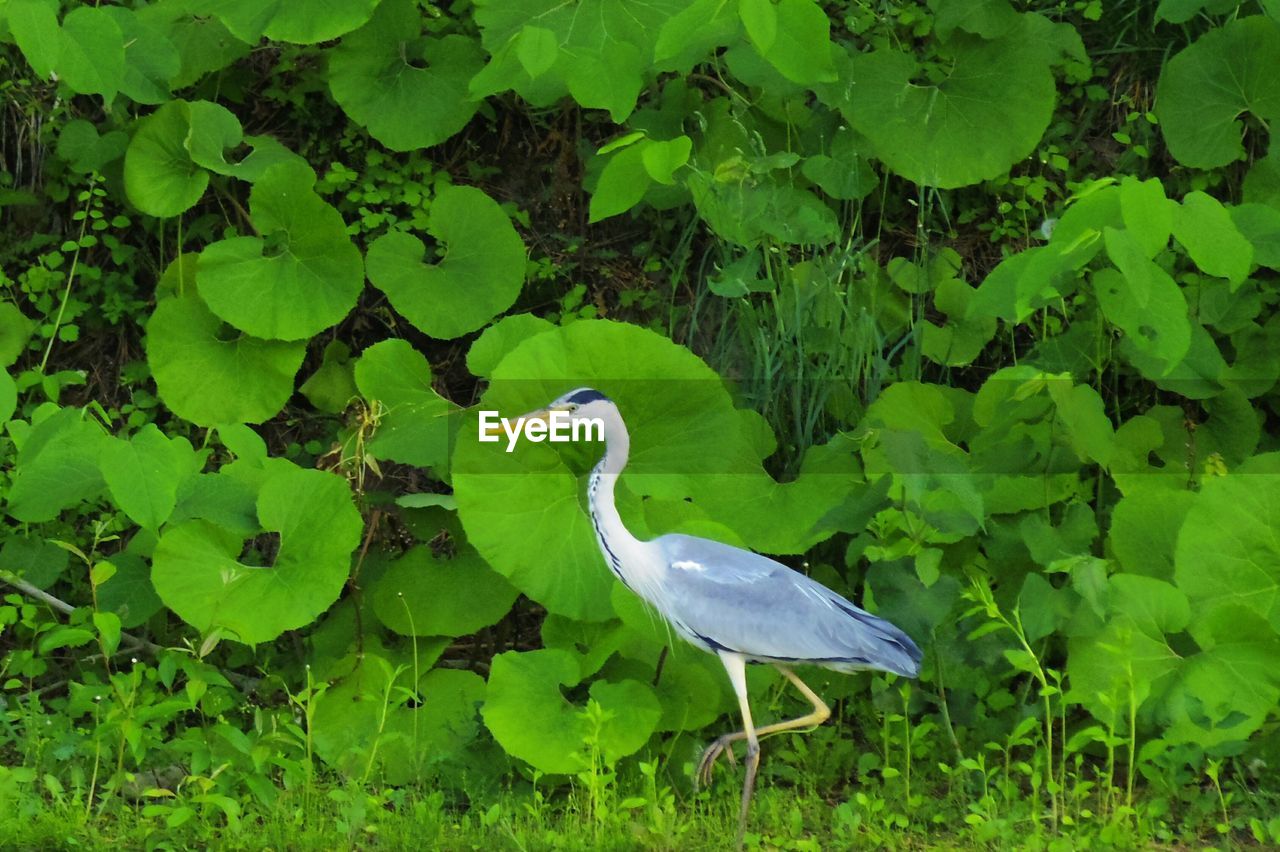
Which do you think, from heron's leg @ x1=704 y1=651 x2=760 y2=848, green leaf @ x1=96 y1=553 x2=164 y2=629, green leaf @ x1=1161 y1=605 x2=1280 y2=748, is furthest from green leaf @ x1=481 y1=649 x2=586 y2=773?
green leaf @ x1=1161 y1=605 x2=1280 y2=748

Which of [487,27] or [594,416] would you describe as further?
[487,27]

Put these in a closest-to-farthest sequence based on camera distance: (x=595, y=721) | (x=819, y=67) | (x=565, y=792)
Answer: (x=595, y=721), (x=565, y=792), (x=819, y=67)

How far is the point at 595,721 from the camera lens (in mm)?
2484

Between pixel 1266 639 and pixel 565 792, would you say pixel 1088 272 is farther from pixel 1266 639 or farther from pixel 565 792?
pixel 565 792

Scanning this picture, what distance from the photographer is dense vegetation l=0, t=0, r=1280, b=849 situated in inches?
104

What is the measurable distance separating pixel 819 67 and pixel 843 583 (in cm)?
104

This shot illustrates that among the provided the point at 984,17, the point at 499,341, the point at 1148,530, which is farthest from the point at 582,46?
the point at 1148,530

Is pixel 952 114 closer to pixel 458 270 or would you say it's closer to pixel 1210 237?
pixel 1210 237

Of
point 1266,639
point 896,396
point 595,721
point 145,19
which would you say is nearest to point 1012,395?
point 896,396

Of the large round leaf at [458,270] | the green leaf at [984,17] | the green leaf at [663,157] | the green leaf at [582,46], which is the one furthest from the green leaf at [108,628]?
the green leaf at [984,17]

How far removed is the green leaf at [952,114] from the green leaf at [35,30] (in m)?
1.70

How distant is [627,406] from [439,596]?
59cm

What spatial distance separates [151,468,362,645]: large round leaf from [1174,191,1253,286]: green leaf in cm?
162

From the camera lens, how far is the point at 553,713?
272 cm
